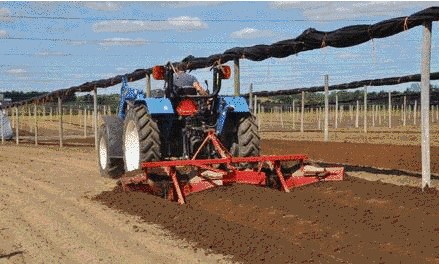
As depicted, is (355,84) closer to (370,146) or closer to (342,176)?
(370,146)

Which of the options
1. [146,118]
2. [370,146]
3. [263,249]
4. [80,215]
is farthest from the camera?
[370,146]

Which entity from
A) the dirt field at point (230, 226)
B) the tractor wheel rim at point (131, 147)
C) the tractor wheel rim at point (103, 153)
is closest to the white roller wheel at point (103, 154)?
the tractor wheel rim at point (103, 153)

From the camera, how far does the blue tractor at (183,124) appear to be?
36.1 feet

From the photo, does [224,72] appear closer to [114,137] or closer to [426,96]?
[114,137]

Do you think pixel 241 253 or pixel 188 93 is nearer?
pixel 241 253

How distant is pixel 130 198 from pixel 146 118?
1.62 meters

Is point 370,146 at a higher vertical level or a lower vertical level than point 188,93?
lower

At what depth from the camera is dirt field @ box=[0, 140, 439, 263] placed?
250 inches

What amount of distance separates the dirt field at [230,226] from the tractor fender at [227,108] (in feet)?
5.58

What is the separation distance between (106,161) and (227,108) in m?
3.62

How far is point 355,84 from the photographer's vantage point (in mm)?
28000

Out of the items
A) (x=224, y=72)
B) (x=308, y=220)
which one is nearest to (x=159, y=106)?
(x=224, y=72)

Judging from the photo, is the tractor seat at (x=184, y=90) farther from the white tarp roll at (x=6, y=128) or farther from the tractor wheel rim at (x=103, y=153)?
the white tarp roll at (x=6, y=128)

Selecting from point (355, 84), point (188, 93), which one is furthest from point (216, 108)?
point (355, 84)
